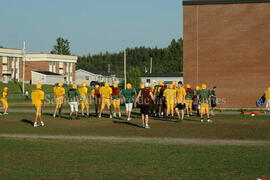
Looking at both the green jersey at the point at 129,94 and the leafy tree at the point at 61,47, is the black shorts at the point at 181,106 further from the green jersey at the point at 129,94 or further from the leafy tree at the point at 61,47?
the leafy tree at the point at 61,47

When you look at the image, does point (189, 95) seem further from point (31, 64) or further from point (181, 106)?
point (31, 64)

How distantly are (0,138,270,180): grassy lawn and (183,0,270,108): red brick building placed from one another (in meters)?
28.1

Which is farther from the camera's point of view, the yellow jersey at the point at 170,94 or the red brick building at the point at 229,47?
the red brick building at the point at 229,47

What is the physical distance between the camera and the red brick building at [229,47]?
4244cm

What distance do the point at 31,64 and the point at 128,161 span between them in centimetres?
10498

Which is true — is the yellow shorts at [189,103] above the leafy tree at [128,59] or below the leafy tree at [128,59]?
below

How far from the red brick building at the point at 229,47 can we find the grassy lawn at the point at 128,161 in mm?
28111

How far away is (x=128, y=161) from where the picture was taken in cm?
1212

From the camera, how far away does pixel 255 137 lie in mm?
18234

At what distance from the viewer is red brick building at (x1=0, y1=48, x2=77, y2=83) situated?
10250 cm

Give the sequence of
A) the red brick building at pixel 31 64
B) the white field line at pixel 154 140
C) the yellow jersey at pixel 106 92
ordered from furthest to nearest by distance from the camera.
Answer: the red brick building at pixel 31 64
the yellow jersey at pixel 106 92
the white field line at pixel 154 140

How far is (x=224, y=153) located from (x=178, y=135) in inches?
210

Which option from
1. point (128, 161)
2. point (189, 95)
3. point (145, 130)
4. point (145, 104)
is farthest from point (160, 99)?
point (128, 161)

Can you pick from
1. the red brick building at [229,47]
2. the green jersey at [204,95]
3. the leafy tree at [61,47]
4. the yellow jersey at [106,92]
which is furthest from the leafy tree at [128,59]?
the green jersey at [204,95]
